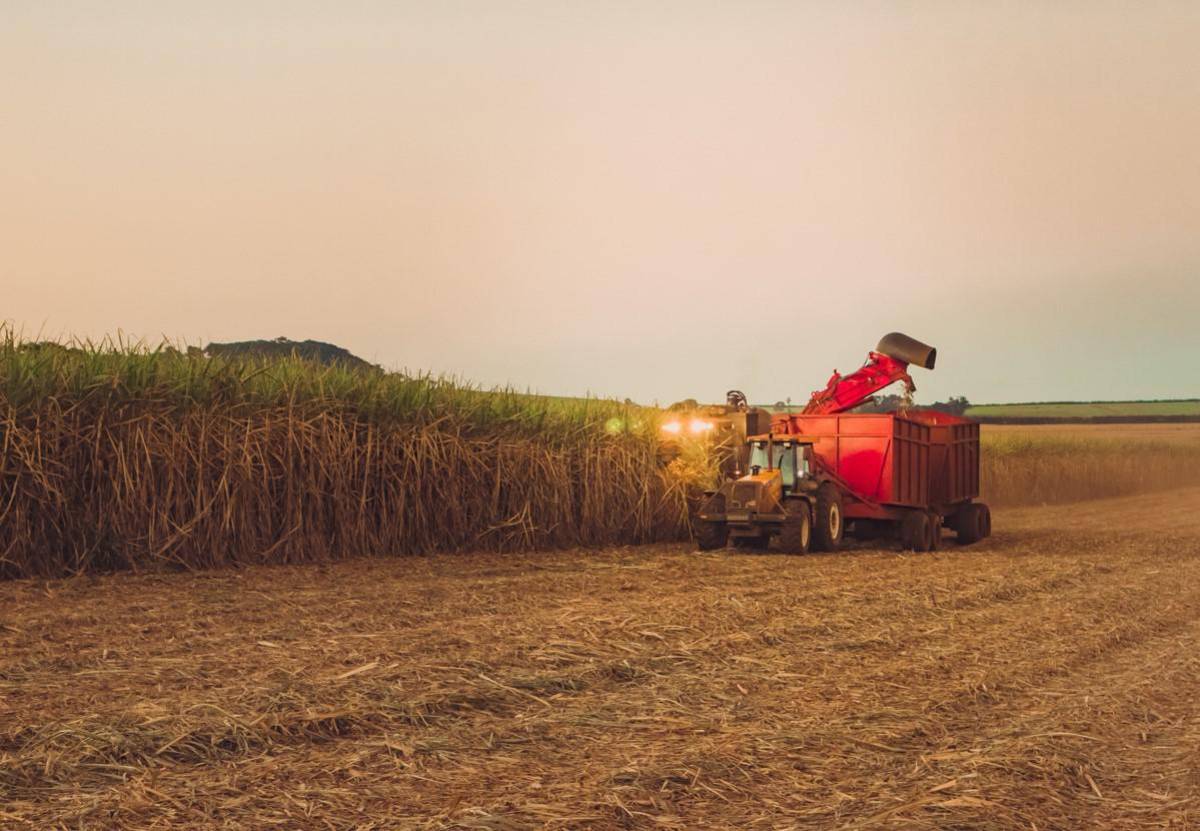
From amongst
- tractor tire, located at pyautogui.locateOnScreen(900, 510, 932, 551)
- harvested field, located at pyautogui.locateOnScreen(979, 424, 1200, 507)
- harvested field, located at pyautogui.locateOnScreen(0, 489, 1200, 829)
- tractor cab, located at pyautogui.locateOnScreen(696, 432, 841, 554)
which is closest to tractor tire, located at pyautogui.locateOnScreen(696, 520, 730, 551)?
tractor cab, located at pyautogui.locateOnScreen(696, 432, 841, 554)

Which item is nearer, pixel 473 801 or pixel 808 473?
pixel 473 801

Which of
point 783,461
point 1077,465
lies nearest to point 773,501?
point 783,461

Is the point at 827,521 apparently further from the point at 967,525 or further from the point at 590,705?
the point at 590,705

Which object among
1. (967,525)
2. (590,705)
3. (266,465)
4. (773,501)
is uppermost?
(266,465)

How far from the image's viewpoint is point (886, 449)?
61.2 ft

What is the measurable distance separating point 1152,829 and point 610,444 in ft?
45.0

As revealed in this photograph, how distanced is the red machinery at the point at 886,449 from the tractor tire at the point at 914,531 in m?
0.02

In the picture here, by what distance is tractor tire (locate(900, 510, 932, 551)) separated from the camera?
1934cm

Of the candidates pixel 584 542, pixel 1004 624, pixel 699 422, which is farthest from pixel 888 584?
pixel 699 422

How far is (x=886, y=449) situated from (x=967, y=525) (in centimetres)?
464

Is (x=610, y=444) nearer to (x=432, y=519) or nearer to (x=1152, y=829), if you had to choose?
(x=432, y=519)

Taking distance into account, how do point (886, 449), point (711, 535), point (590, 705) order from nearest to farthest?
1. point (590, 705)
2. point (711, 535)
3. point (886, 449)

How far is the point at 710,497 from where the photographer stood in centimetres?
1795

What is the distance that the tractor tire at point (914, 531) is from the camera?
1934 centimetres
